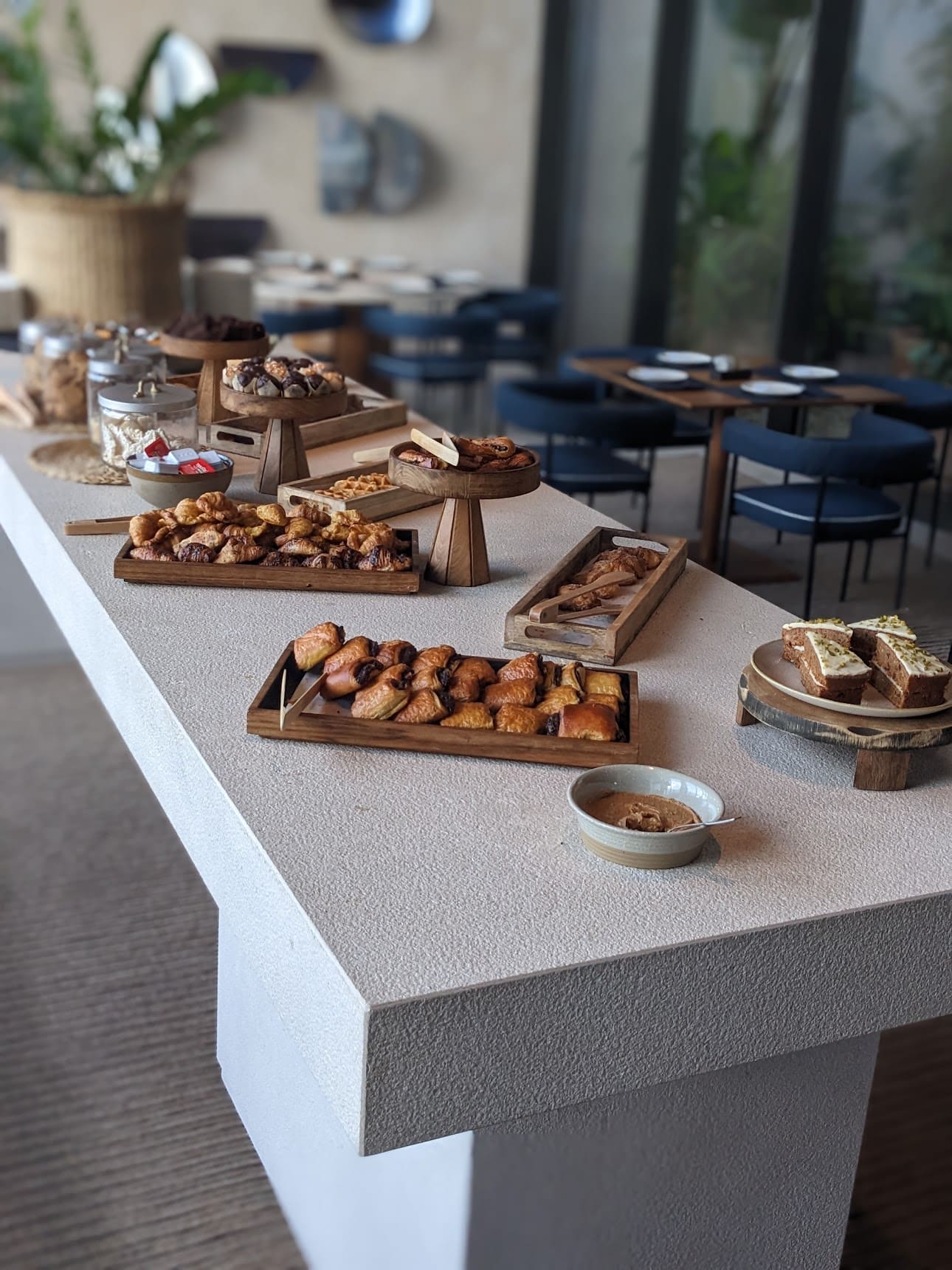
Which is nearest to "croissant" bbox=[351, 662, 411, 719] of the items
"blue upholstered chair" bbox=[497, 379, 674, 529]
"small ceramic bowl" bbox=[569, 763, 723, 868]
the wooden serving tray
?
"small ceramic bowl" bbox=[569, 763, 723, 868]

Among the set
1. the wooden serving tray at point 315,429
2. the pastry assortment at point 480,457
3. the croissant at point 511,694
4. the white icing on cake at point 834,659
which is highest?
the pastry assortment at point 480,457

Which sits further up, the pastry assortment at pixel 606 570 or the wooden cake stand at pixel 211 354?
the wooden cake stand at pixel 211 354

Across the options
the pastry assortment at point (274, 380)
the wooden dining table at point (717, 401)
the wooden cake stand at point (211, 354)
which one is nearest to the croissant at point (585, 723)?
the pastry assortment at point (274, 380)

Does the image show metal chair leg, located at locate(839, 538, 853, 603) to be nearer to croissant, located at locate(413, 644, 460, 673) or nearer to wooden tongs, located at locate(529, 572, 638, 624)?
wooden tongs, located at locate(529, 572, 638, 624)

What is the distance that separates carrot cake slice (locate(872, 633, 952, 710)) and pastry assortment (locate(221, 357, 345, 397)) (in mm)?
1089

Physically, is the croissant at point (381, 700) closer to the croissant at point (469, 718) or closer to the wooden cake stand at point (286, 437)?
the croissant at point (469, 718)

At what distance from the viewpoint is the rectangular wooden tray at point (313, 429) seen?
232cm

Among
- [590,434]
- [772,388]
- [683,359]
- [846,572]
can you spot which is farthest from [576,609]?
[683,359]

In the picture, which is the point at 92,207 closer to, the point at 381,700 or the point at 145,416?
the point at 145,416

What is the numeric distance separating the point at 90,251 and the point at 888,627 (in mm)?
3464

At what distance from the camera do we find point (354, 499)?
1945 millimetres

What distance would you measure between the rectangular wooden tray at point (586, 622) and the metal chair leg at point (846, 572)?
3.67ft

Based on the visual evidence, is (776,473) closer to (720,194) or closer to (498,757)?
(498,757)

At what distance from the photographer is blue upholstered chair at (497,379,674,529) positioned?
11.0 feet
